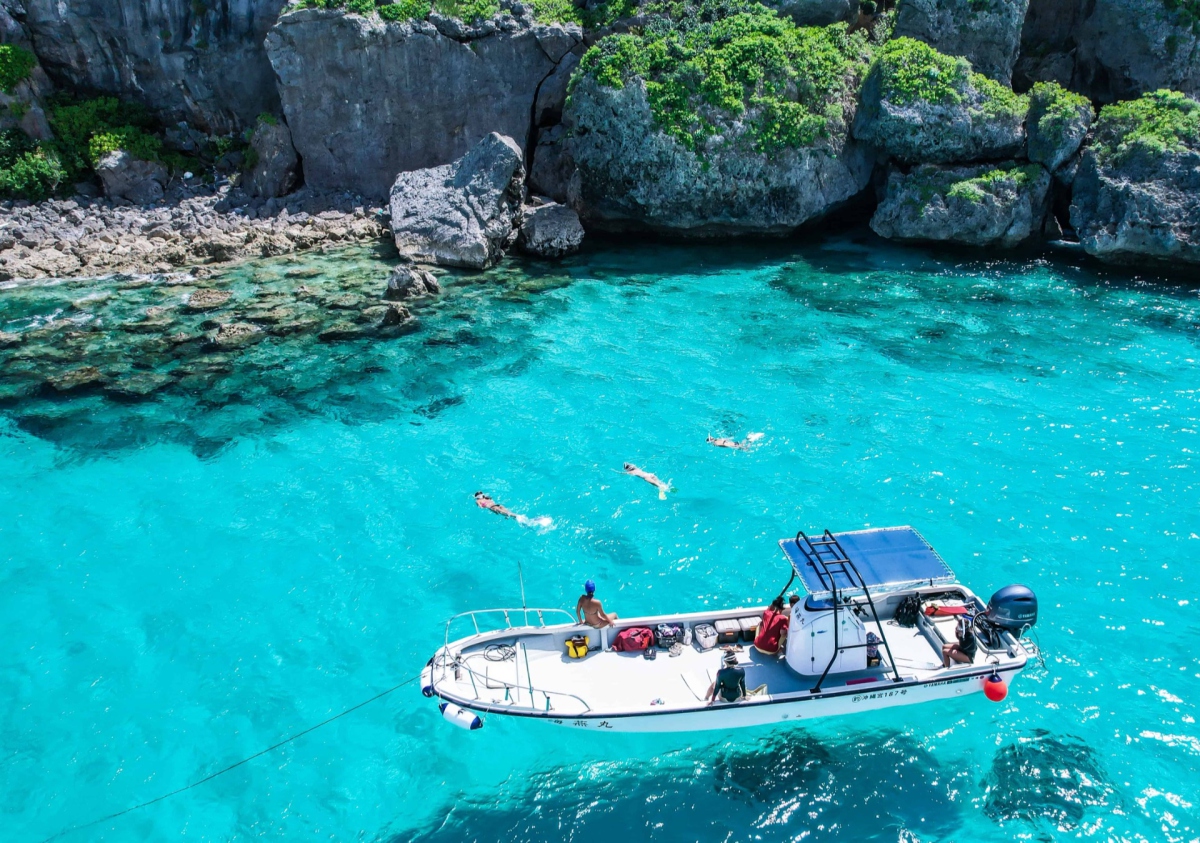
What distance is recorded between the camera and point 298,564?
1495cm

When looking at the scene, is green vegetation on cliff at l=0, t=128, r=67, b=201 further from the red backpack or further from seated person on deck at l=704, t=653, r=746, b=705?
seated person on deck at l=704, t=653, r=746, b=705

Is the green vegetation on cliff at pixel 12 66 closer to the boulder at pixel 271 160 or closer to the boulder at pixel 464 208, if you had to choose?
the boulder at pixel 271 160

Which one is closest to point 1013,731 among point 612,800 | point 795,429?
point 612,800

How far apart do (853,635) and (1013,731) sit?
2675mm

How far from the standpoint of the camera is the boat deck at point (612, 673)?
1109 centimetres

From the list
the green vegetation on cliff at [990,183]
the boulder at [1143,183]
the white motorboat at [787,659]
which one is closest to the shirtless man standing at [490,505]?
the white motorboat at [787,659]

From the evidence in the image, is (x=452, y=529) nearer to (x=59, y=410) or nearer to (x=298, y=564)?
(x=298, y=564)

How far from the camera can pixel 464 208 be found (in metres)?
29.4

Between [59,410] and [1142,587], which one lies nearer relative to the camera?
[1142,587]

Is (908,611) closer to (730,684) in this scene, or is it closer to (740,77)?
(730,684)

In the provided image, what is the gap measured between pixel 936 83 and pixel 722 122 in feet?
24.6

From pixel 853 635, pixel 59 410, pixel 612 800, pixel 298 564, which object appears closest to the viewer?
pixel 612 800

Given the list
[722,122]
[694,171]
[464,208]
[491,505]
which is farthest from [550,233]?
[491,505]

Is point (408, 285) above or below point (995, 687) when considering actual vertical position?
above
